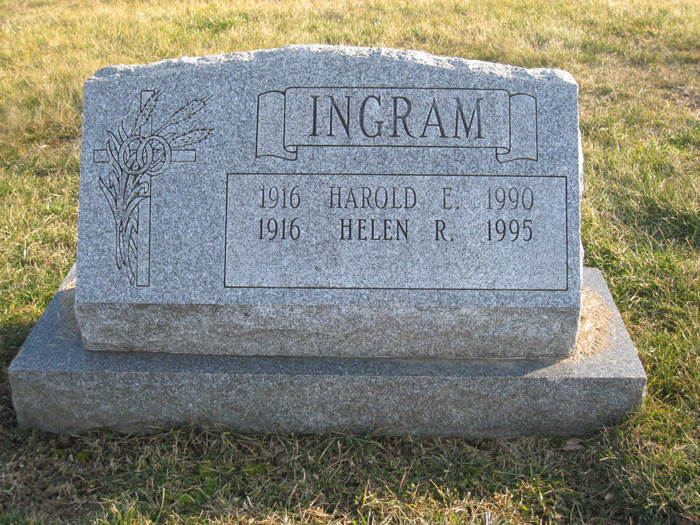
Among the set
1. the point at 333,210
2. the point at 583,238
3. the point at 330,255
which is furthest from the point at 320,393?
the point at 583,238

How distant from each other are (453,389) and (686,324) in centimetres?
153

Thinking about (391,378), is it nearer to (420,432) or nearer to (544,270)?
(420,432)

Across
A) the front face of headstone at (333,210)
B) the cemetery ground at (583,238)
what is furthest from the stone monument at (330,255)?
the cemetery ground at (583,238)

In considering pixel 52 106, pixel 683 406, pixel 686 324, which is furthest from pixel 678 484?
pixel 52 106

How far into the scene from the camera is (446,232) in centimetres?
256

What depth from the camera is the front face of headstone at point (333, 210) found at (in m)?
2.54

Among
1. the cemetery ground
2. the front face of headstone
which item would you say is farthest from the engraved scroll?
the cemetery ground

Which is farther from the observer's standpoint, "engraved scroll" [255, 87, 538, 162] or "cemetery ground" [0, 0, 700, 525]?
"engraved scroll" [255, 87, 538, 162]

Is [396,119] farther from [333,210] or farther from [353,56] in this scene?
[333,210]

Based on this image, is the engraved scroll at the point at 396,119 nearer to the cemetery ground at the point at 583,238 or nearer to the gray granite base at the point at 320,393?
the gray granite base at the point at 320,393

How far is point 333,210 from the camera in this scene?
101 inches

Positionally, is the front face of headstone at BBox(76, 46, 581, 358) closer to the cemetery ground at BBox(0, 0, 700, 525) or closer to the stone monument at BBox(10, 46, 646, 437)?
the stone monument at BBox(10, 46, 646, 437)

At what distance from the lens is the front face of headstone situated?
8.32 feet

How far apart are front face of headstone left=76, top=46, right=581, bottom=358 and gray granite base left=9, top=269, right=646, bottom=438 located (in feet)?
0.30
